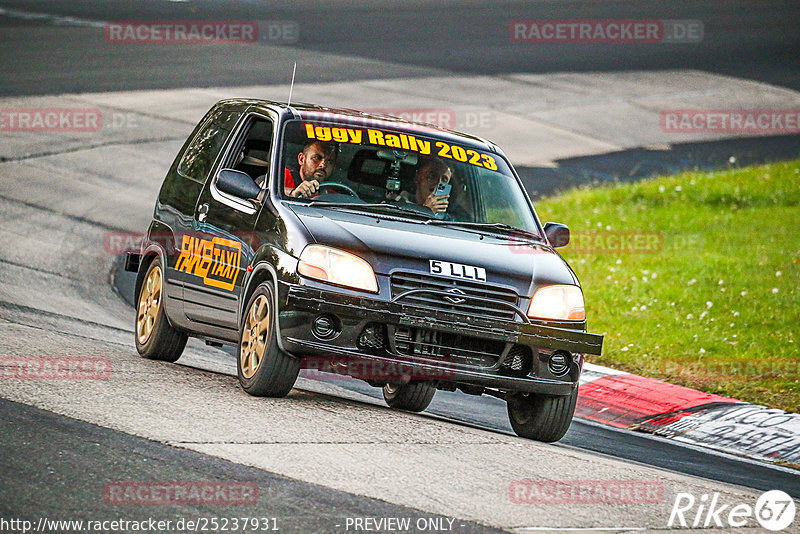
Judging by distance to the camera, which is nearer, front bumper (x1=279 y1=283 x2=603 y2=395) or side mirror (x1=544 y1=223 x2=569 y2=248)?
front bumper (x1=279 y1=283 x2=603 y2=395)

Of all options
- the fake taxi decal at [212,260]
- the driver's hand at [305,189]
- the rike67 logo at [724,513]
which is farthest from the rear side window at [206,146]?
the rike67 logo at [724,513]

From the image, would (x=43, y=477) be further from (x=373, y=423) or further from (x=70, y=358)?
(x=70, y=358)

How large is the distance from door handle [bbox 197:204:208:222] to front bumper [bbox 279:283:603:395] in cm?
155

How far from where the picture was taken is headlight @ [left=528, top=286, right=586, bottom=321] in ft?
26.6

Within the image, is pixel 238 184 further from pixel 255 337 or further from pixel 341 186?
pixel 255 337

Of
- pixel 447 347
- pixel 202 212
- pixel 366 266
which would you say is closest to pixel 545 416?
pixel 447 347

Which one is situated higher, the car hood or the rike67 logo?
the car hood

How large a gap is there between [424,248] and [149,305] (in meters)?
2.83

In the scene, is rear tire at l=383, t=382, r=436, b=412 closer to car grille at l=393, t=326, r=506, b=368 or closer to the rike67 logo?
car grille at l=393, t=326, r=506, b=368

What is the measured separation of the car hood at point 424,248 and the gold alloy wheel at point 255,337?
0.57 metres

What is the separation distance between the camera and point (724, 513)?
681cm

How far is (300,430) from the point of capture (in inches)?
290

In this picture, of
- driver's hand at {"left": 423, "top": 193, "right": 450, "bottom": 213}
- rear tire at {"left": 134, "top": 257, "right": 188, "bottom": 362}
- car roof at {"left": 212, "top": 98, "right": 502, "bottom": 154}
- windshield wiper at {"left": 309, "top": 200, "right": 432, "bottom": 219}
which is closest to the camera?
windshield wiper at {"left": 309, "top": 200, "right": 432, "bottom": 219}

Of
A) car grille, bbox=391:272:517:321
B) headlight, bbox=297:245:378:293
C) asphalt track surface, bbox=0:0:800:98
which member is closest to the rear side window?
headlight, bbox=297:245:378:293
